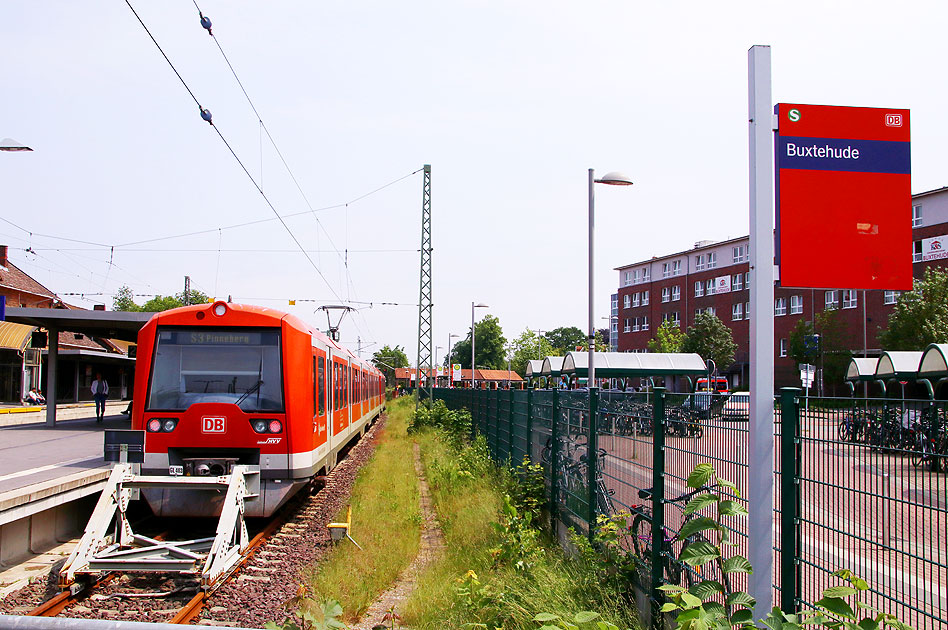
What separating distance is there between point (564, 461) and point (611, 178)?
9281mm

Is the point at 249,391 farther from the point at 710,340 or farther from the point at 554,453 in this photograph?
the point at 710,340

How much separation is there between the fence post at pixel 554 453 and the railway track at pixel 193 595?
257cm

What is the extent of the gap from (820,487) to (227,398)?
804 centimetres

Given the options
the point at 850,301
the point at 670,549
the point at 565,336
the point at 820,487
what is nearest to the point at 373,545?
the point at 670,549

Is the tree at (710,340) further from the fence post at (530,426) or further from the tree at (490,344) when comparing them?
the tree at (490,344)

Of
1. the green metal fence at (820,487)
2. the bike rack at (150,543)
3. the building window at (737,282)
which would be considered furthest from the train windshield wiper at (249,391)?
the building window at (737,282)

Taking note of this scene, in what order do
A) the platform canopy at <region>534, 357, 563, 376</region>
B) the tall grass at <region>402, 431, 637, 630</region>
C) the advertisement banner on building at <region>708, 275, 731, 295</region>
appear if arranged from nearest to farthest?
the tall grass at <region>402, 431, 637, 630</region> → the platform canopy at <region>534, 357, 563, 376</region> → the advertisement banner on building at <region>708, 275, 731, 295</region>

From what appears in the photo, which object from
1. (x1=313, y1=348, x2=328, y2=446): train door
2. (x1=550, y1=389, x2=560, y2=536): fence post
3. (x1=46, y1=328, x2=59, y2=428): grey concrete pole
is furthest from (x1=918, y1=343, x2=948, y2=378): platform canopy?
(x1=46, y1=328, x2=59, y2=428): grey concrete pole

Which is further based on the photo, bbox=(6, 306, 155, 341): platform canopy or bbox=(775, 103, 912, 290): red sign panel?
bbox=(6, 306, 155, 341): platform canopy

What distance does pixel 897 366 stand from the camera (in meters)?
23.8

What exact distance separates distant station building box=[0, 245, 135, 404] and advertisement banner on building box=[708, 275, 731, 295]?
44.1 metres

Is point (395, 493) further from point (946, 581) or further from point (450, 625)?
point (946, 581)

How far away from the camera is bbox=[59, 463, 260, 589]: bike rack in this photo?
7.09 meters

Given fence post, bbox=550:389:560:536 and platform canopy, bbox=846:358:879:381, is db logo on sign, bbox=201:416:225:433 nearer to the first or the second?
fence post, bbox=550:389:560:536
